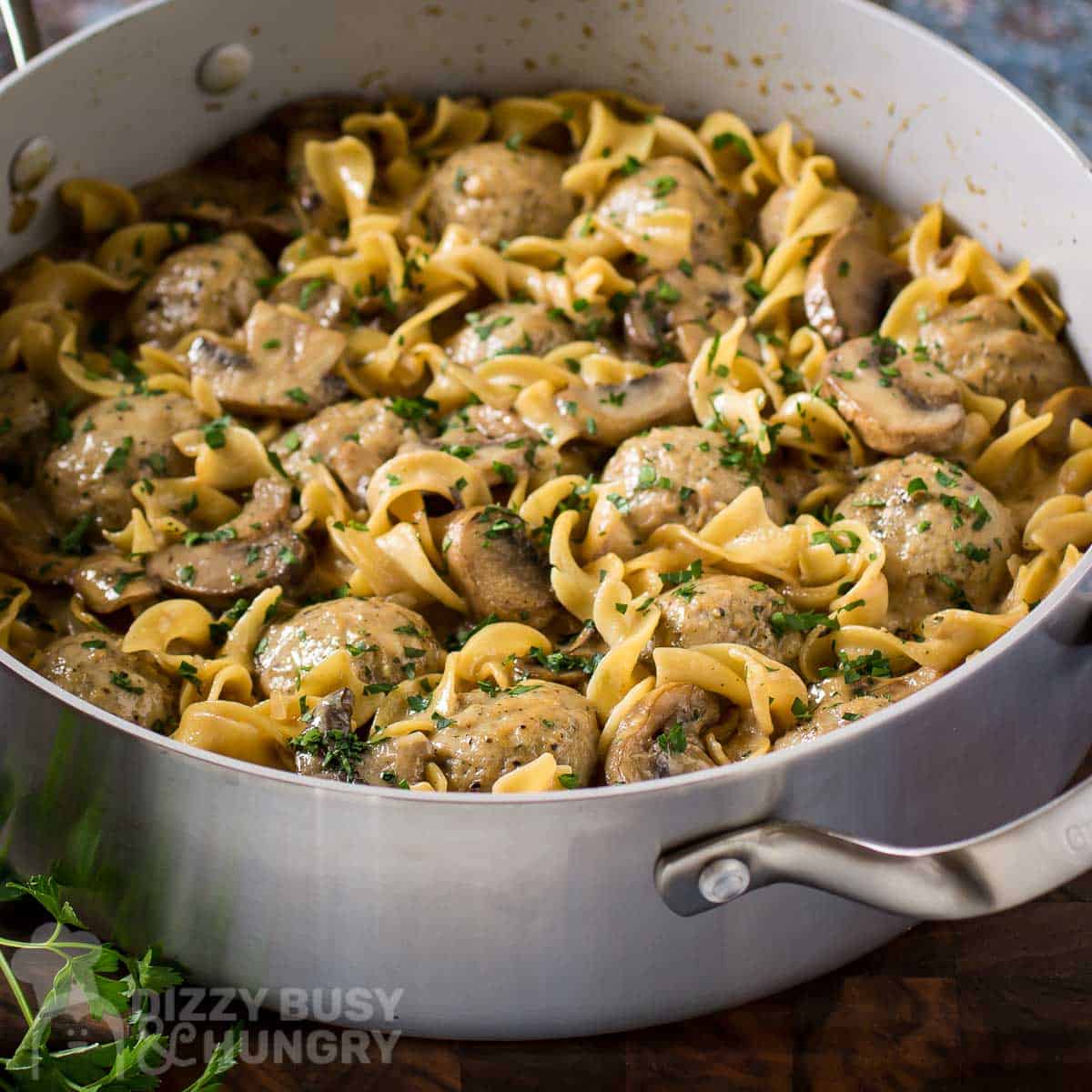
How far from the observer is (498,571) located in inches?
135

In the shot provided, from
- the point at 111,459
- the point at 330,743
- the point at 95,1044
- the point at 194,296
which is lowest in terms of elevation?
the point at 95,1044

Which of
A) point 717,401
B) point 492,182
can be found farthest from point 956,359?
point 492,182

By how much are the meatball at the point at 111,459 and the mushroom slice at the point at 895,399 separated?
1685mm

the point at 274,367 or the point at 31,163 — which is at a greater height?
the point at 31,163

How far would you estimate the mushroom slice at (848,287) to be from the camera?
4.05 meters

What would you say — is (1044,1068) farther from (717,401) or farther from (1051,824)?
(717,401)

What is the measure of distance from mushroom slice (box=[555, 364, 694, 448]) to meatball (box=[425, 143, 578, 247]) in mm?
742

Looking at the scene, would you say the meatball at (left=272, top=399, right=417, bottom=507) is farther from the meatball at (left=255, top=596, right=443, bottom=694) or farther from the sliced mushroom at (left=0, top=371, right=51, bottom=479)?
the sliced mushroom at (left=0, top=371, right=51, bottom=479)

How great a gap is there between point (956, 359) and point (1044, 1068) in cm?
180

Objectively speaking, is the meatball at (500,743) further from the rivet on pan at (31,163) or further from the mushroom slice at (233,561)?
the rivet on pan at (31,163)

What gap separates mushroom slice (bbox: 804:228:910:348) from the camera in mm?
4055

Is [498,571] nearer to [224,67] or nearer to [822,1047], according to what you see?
[822,1047]

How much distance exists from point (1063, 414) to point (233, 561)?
2111 mm

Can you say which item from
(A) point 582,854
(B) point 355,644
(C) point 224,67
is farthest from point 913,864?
(C) point 224,67
